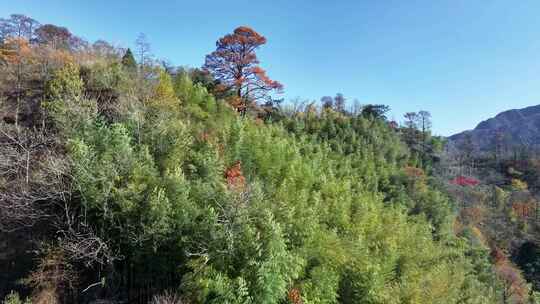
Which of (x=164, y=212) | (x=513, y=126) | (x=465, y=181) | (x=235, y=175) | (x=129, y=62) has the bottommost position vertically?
(x=465, y=181)

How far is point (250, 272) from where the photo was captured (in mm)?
11562

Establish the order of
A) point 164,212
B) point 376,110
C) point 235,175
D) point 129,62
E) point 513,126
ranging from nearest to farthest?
point 164,212
point 235,175
point 129,62
point 376,110
point 513,126

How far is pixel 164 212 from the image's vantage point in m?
13.5

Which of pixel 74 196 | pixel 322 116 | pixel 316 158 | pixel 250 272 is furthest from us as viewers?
pixel 322 116

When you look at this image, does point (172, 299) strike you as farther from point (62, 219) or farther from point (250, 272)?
point (62, 219)

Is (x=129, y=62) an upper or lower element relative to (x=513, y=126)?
lower

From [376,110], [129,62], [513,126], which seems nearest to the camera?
[129,62]

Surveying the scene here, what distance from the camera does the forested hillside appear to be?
12.4m

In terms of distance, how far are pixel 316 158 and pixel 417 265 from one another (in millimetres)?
10880

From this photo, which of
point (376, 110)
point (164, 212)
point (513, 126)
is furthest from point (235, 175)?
point (513, 126)

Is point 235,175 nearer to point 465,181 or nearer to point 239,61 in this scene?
point 239,61

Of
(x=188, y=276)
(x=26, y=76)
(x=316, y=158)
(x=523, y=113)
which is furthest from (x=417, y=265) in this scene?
(x=523, y=113)

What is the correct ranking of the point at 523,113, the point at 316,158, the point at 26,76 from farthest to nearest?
the point at 523,113
the point at 316,158
the point at 26,76

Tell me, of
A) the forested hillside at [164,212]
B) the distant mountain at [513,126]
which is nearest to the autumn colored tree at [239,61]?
the forested hillside at [164,212]
